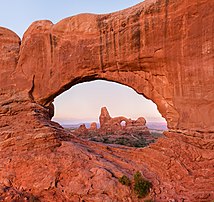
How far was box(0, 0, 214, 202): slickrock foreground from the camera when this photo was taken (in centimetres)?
1134

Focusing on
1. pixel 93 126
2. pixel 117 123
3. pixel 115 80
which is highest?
pixel 115 80

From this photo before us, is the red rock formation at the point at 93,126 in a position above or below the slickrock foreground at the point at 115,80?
below

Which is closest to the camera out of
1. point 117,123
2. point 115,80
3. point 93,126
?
point 115,80

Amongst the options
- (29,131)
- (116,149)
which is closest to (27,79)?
(29,131)

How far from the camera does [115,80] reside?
16.7m

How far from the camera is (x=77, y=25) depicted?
1675 cm

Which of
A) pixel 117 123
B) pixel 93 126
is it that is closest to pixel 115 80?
pixel 117 123

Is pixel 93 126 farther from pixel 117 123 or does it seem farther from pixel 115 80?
pixel 115 80

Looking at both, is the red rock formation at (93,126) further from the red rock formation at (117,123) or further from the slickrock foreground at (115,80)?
the slickrock foreground at (115,80)

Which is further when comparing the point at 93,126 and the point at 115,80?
the point at 93,126

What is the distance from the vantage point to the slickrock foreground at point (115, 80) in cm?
1134

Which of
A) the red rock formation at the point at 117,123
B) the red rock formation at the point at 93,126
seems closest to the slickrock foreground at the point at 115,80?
the red rock formation at the point at 117,123

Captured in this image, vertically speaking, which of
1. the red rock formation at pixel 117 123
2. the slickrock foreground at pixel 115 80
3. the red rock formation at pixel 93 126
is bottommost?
the red rock formation at pixel 93 126

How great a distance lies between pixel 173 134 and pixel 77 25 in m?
9.80
